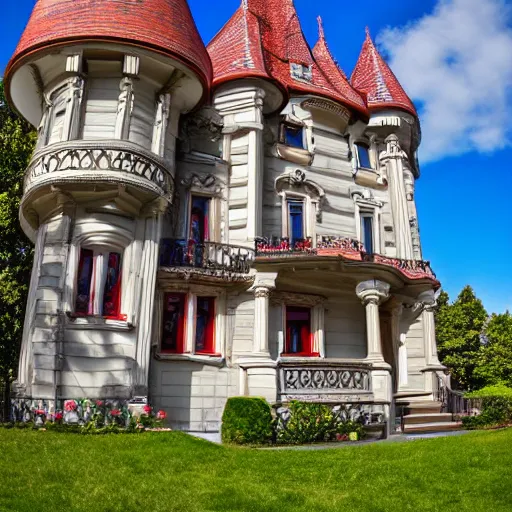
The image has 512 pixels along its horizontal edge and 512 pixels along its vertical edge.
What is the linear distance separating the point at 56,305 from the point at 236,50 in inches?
469

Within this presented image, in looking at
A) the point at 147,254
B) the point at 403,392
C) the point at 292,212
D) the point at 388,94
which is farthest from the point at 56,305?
the point at 388,94

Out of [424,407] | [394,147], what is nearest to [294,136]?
[394,147]

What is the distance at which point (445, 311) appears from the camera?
34.7 m

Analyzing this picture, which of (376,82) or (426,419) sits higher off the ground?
(376,82)

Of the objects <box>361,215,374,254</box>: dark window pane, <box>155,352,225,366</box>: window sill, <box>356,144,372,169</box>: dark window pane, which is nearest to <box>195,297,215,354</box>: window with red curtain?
<box>155,352,225,366</box>: window sill

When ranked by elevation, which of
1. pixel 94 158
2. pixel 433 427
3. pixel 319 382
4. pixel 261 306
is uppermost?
pixel 94 158

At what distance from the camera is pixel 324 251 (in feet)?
54.1

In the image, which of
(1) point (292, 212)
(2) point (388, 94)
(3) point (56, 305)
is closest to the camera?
(3) point (56, 305)

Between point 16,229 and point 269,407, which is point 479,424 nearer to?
point 269,407

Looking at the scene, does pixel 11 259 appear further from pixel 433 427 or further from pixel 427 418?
pixel 433 427

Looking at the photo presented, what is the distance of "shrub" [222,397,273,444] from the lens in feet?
41.8

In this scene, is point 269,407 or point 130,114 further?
point 130,114

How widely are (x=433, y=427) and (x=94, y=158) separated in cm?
1268

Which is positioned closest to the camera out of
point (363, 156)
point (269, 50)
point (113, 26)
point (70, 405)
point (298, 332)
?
point (70, 405)
